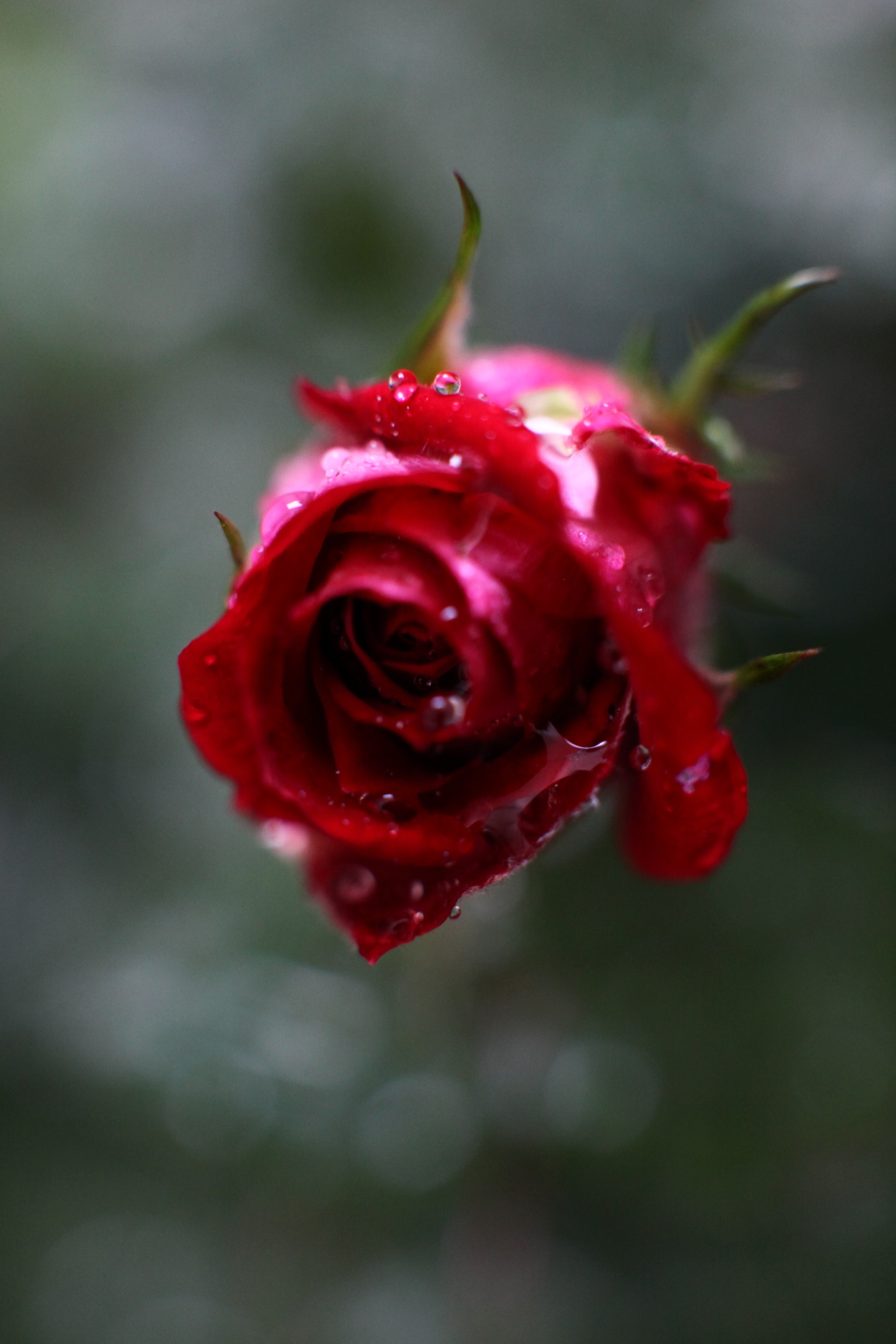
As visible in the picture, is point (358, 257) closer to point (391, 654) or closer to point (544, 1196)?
point (391, 654)

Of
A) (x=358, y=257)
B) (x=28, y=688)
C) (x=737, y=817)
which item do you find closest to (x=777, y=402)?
(x=358, y=257)

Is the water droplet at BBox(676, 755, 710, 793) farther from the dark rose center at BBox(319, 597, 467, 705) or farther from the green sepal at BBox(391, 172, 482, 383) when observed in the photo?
the green sepal at BBox(391, 172, 482, 383)

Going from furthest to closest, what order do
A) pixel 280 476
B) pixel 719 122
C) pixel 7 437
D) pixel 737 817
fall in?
pixel 7 437, pixel 719 122, pixel 280 476, pixel 737 817

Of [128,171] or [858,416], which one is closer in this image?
[858,416]

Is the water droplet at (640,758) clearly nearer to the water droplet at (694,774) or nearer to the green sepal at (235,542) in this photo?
the water droplet at (694,774)

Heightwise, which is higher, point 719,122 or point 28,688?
→ point 719,122
